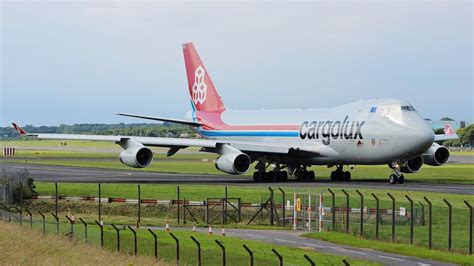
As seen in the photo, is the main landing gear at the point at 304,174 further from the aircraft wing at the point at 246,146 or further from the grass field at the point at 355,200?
the grass field at the point at 355,200

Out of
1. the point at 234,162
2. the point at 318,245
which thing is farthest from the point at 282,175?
the point at 318,245

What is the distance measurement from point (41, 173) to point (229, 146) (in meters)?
21.8

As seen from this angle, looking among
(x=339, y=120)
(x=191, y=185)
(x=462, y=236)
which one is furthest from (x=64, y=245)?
(x=339, y=120)

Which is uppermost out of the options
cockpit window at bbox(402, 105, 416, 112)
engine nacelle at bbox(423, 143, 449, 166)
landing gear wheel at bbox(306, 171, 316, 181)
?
cockpit window at bbox(402, 105, 416, 112)

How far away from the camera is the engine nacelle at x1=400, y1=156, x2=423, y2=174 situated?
6662 cm

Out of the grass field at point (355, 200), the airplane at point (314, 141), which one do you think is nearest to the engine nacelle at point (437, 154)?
the airplane at point (314, 141)

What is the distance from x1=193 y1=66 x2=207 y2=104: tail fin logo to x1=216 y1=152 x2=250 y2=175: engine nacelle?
1737cm

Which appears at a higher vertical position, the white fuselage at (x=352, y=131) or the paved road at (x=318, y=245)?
the white fuselage at (x=352, y=131)

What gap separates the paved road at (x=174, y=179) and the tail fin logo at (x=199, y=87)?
712cm

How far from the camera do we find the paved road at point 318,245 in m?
33.0

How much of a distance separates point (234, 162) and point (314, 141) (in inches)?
243

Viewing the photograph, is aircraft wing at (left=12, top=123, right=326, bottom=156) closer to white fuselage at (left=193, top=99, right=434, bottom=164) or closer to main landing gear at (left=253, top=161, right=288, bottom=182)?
white fuselage at (left=193, top=99, right=434, bottom=164)

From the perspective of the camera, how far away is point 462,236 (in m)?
39.0

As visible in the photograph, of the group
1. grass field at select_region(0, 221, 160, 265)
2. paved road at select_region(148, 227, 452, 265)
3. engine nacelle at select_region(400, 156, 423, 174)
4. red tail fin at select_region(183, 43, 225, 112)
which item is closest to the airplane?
engine nacelle at select_region(400, 156, 423, 174)
